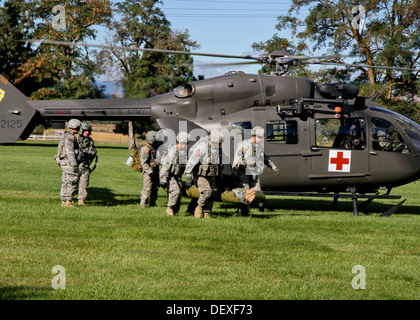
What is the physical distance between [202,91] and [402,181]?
557 centimetres

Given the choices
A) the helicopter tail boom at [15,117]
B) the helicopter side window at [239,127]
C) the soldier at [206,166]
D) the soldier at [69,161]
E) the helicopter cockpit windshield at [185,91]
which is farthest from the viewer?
the helicopter tail boom at [15,117]

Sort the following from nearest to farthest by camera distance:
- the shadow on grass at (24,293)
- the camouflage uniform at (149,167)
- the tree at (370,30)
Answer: the shadow on grass at (24,293) → the camouflage uniform at (149,167) → the tree at (370,30)

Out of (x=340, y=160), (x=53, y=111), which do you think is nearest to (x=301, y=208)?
(x=340, y=160)

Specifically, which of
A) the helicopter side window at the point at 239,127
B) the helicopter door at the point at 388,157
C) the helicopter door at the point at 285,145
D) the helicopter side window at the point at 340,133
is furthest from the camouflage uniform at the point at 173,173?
the helicopter door at the point at 388,157

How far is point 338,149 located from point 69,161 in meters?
6.65

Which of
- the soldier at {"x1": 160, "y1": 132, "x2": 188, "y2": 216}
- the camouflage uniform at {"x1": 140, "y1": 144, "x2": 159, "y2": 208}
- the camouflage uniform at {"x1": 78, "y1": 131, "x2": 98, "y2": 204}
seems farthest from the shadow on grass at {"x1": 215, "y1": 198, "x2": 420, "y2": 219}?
the camouflage uniform at {"x1": 78, "y1": 131, "x2": 98, "y2": 204}

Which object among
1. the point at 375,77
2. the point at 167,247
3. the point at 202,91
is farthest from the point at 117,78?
the point at 375,77

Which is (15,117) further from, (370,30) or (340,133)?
(370,30)

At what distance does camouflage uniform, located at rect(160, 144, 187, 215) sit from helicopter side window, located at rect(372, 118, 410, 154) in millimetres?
4979

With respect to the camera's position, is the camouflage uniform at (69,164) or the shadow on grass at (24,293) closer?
the shadow on grass at (24,293)

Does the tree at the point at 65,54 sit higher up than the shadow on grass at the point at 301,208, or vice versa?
the tree at the point at 65,54

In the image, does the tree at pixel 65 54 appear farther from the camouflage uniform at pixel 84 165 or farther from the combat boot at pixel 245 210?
the combat boot at pixel 245 210

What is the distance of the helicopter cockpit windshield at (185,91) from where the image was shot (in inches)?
563
